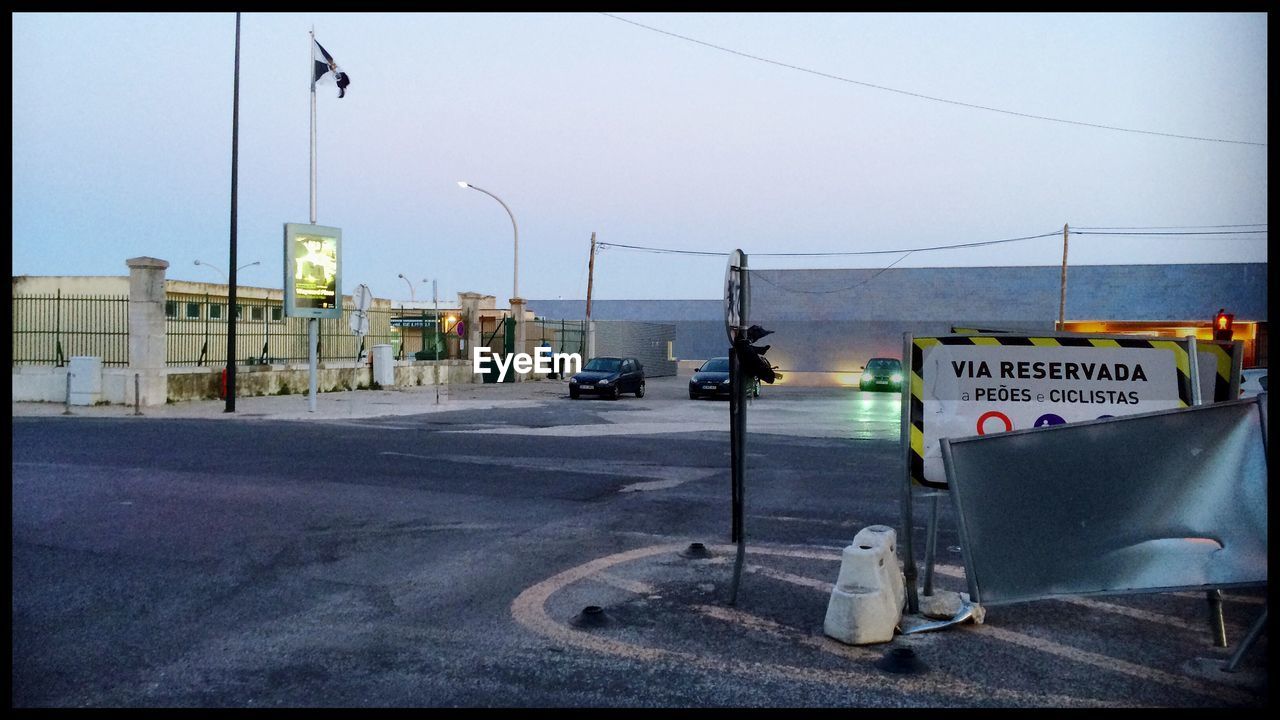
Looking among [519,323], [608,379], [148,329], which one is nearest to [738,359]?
[148,329]

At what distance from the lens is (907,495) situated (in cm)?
616

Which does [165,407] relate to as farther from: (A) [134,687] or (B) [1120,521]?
(B) [1120,521]

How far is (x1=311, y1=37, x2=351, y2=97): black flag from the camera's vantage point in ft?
81.4

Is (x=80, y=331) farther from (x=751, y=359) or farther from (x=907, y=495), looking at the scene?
(x=907, y=495)

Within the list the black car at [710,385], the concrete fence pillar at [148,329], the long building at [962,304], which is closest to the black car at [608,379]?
the black car at [710,385]

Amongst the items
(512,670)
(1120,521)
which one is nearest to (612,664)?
(512,670)

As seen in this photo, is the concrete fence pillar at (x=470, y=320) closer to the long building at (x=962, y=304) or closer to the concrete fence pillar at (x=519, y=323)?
the concrete fence pillar at (x=519, y=323)

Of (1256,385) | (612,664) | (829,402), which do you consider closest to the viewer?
(612,664)

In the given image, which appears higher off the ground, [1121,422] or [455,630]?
[1121,422]

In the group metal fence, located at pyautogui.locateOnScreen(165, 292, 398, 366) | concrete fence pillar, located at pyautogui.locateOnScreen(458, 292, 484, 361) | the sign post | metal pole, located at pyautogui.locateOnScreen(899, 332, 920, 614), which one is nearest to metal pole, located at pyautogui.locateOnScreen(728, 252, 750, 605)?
the sign post

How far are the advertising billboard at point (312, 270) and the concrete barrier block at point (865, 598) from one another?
20.3 metres

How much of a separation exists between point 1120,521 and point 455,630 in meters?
3.71

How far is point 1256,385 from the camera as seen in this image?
1366 cm

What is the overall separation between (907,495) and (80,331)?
23.6 m
